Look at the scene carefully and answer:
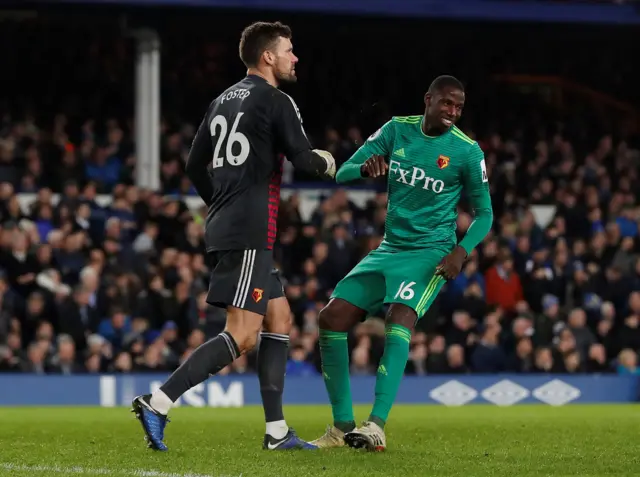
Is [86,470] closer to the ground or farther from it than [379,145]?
closer to the ground

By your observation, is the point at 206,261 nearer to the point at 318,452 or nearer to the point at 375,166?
the point at 375,166

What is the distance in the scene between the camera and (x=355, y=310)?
26.7 ft

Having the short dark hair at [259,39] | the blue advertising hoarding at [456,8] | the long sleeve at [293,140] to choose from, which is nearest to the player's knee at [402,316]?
the long sleeve at [293,140]

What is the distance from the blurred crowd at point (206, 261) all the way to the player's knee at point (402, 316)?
7803 millimetres

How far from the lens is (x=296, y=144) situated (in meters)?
7.34

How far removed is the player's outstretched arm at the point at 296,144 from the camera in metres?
7.28

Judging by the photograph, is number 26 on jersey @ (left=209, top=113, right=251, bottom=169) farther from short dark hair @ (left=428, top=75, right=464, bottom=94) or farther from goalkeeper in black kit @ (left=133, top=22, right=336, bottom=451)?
short dark hair @ (left=428, top=75, right=464, bottom=94)

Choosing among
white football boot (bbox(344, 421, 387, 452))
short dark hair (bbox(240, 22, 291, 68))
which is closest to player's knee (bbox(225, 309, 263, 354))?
white football boot (bbox(344, 421, 387, 452))

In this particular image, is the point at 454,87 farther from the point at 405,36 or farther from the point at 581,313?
the point at 405,36

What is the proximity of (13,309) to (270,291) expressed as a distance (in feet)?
27.9

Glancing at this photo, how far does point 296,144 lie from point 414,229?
1.13m

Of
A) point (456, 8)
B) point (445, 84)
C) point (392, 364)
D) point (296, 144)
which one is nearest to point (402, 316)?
point (392, 364)

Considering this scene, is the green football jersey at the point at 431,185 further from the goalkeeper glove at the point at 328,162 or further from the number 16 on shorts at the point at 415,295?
the goalkeeper glove at the point at 328,162

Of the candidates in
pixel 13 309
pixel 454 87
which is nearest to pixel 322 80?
pixel 13 309
